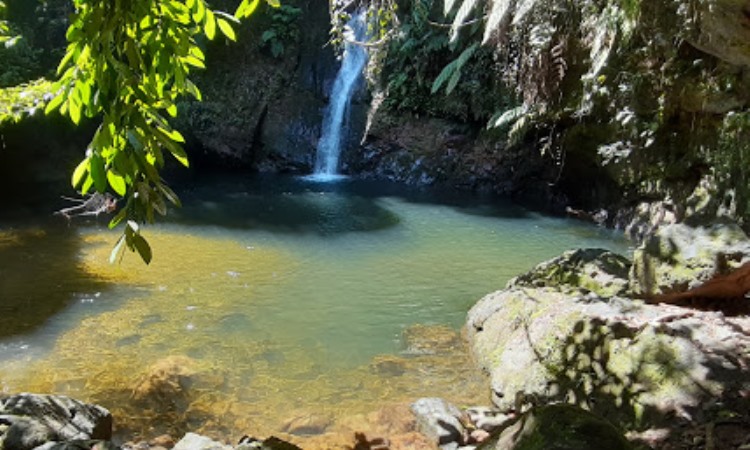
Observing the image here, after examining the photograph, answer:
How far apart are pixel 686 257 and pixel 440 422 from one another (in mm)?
2538

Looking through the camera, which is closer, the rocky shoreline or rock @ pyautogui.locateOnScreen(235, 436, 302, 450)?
rock @ pyautogui.locateOnScreen(235, 436, 302, 450)

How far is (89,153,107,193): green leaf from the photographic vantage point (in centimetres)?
115

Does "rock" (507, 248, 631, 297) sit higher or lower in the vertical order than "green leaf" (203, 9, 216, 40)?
lower

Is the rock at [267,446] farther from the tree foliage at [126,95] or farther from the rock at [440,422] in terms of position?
the tree foliage at [126,95]

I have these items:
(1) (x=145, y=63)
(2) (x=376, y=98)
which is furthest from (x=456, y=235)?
(1) (x=145, y=63)

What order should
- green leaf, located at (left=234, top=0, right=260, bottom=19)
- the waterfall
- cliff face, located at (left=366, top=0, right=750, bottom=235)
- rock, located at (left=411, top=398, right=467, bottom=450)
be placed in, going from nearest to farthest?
green leaf, located at (left=234, top=0, right=260, bottom=19)
rock, located at (left=411, top=398, right=467, bottom=450)
cliff face, located at (left=366, top=0, right=750, bottom=235)
the waterfall

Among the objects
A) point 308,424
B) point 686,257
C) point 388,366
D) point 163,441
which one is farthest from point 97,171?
point 686,257

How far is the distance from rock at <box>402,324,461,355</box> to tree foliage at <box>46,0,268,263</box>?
4.82 metres

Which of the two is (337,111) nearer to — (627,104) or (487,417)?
(627,104)

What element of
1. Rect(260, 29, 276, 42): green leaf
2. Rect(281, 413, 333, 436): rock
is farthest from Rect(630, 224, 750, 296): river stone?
Rect(260, 29, 276, 42): green leaf

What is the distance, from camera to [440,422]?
4.37m

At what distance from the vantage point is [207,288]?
745 centimetres

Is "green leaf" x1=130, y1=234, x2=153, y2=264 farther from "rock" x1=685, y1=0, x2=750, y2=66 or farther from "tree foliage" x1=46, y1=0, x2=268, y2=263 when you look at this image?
"rock" x1=685, y1=0, x2=750, y2=66

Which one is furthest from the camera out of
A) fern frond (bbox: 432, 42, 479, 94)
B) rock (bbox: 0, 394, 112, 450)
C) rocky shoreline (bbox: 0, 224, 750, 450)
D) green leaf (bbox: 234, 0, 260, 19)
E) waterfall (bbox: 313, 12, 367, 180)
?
waterfall (bbox: 313, 12, 367, 180)
